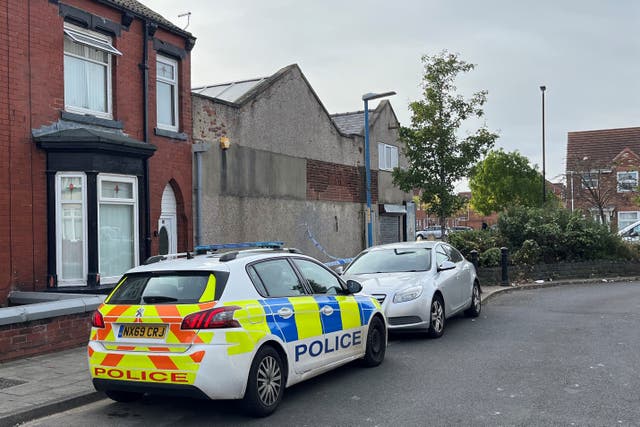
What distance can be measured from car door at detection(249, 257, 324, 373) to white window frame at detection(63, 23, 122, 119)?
751 cm

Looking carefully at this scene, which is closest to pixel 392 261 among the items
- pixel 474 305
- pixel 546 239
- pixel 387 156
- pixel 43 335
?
pixel 474 305

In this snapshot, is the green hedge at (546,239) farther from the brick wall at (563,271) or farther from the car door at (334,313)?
the car door at (334,313)

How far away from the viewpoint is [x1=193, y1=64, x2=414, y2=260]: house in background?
16.4 meters

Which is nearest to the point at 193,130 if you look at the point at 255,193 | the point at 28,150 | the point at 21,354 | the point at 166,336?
the point at 255,193

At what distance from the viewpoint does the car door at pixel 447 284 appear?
34.6 feet

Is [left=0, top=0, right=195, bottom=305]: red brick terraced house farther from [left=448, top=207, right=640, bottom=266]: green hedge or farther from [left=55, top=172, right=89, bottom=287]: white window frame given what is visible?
[left=448, top=207, right=640, bottom=266]: green hedge

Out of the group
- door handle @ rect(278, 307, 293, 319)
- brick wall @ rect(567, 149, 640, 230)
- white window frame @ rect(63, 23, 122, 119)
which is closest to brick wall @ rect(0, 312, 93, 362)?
door handle @ rect(278, 307, 293, 319)

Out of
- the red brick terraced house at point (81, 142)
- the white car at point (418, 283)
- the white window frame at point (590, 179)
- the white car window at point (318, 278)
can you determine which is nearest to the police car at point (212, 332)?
the white car window at point (318, 278)

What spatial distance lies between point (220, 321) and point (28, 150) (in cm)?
748

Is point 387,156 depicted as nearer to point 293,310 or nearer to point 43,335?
point 43,335

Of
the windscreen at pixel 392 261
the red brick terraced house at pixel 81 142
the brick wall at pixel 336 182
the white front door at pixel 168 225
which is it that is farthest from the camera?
the brick wall at pixel 336 182

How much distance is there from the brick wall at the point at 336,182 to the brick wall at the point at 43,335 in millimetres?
12524

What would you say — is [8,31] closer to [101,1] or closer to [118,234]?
[101,1]

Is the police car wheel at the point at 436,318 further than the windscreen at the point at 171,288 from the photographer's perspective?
Yes
